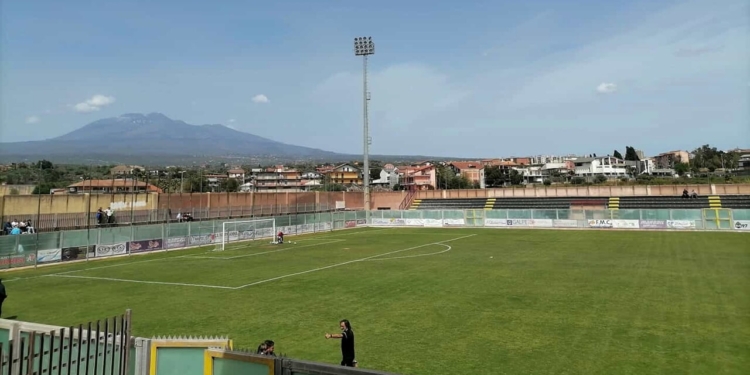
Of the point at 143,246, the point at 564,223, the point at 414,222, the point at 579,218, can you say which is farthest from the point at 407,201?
the point at 143,246

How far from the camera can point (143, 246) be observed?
3594 centimetres

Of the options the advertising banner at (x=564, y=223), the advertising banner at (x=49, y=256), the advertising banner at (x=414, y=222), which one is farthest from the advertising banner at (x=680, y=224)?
the advertising banner at (x=49, y=256)

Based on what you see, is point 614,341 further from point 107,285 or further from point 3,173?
point 3,173

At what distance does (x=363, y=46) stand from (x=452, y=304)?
6169 cm

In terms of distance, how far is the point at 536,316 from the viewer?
14695 millimetres

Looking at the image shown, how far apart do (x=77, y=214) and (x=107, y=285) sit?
20891 mm

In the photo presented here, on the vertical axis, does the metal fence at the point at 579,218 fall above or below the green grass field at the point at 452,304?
above

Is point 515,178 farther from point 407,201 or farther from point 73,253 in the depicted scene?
point 73,253

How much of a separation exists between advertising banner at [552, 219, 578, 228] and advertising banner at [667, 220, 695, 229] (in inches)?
366

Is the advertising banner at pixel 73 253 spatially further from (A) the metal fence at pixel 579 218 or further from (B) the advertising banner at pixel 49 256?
(A) the metal fence at pixel 579 218

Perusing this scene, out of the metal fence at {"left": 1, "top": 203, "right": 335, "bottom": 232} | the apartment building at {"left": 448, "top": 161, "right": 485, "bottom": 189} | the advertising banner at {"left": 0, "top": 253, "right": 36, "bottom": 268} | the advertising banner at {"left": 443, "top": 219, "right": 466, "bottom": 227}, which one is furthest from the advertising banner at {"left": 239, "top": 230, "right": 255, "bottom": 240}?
the apartment building at {"left": 448, "top": 161, "right": 485, "bottom": 189}

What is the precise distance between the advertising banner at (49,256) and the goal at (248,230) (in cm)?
1386

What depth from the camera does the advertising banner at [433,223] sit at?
62.0 metres

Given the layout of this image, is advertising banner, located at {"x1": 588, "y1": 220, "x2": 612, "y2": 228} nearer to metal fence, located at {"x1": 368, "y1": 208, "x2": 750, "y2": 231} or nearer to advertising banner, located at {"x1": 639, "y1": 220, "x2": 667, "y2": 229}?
metal fence, located at {"x1": 368, "y1": 208, "x2": 750, "y2": 231}
